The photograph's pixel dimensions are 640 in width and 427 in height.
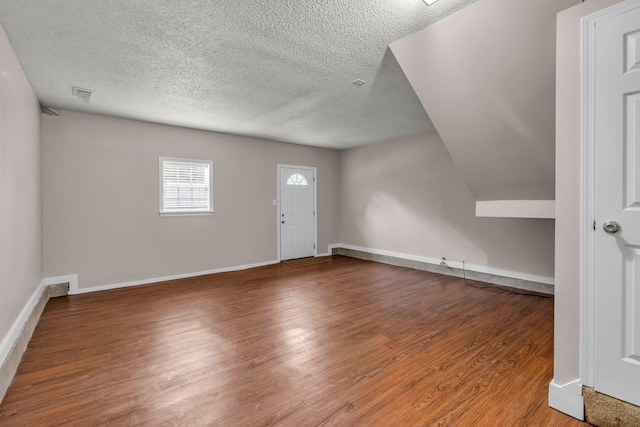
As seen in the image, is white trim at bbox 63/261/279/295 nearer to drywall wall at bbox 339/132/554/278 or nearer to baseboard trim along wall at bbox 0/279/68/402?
baseboard trim along wall at bbox 0/279/68/402

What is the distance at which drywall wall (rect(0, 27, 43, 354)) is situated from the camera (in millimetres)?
2119

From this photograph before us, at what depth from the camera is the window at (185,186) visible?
4.75m

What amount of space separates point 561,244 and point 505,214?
5.79 feet

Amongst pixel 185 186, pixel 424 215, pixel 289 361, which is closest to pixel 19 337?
pixel 289 361

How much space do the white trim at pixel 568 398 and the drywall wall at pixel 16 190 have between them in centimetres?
349

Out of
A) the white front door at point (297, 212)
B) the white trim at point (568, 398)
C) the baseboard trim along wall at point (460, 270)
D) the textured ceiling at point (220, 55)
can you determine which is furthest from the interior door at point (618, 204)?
the white front door at point (297, 212)

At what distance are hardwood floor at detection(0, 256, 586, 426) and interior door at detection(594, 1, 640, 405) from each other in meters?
0.46

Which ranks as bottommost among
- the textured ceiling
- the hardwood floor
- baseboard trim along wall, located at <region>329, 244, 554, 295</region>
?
the hardwood floor

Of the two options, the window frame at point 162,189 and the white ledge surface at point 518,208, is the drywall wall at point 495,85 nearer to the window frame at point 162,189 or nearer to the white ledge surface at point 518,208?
the white ledge surface at point 518,208

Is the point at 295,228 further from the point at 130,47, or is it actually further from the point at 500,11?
the point at 500,11

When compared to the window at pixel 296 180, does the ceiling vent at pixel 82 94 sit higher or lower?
higher

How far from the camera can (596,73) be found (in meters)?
1.56

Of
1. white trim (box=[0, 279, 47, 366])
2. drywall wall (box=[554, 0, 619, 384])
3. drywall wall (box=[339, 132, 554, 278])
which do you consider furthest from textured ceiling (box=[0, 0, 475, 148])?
white trim (box=[0, 279, 47, 366])

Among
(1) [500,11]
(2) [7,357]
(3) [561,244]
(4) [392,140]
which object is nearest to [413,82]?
(1) [500,11]
